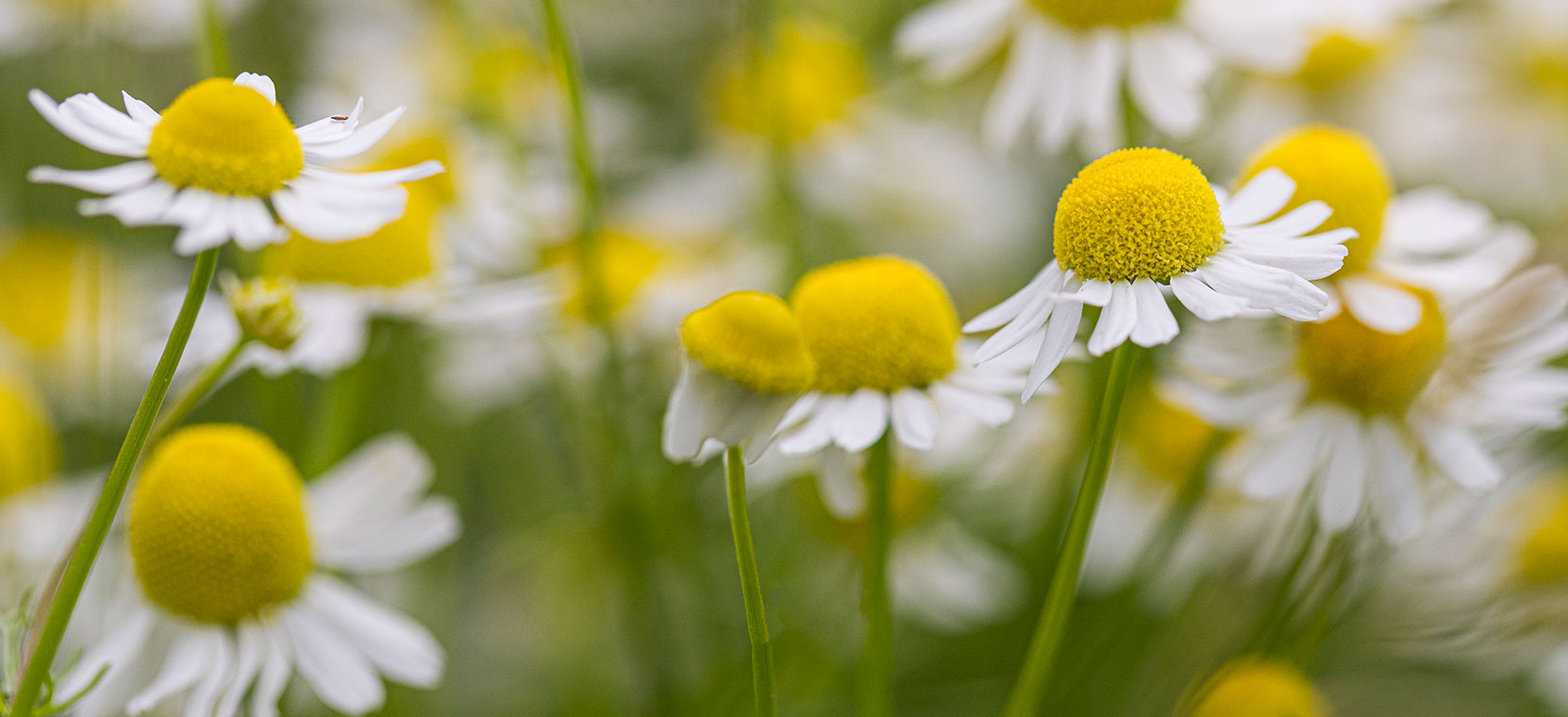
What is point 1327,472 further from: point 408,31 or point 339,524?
point 408,31

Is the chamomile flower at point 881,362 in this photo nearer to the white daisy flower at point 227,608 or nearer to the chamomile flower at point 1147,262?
the chamomile flower at point 1147,262

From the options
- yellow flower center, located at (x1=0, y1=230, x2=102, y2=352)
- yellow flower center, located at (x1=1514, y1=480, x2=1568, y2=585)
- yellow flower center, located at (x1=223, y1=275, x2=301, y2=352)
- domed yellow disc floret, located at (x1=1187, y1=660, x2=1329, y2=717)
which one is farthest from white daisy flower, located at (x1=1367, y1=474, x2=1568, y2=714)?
yellow flower center, located at (x1=0, y1=230, x2=102, y2=352)

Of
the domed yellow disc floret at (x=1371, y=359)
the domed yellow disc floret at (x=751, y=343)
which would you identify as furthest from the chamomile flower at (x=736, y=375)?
the domed yellow disc floret at (x=1371, y=359)

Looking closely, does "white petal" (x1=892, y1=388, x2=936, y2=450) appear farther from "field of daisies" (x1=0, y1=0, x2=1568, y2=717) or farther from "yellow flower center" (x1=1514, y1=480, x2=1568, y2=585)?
"yellow flower center" (x1=1514, y1=480, x2=1568, y2=585)

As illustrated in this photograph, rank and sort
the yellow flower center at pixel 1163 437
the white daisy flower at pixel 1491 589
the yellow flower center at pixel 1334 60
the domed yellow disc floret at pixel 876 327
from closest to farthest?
the domed yellow disc floret at pixel 876 327 → the white daisy flower at pixel 1491 589 → the yellow flower center at pixel 1163 437 → the yellow flower center at pixel 1334 60

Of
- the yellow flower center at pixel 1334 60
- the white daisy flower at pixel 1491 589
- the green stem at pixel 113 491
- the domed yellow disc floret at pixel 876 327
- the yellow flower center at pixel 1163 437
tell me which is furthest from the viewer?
the yellow flower center at pixel 1334 60
